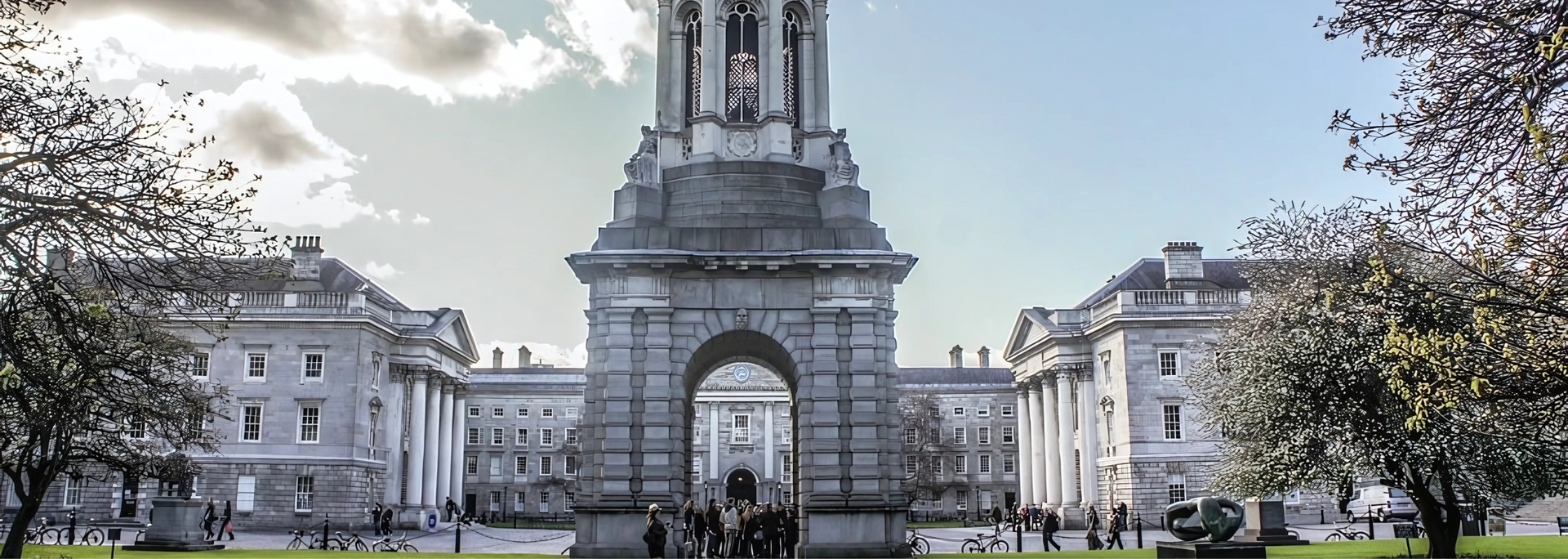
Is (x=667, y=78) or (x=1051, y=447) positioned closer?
(x=667, y=78)

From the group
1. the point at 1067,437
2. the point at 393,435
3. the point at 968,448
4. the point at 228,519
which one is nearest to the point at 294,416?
the point at 393,435

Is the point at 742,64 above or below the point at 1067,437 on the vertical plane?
above

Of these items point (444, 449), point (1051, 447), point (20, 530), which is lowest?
point (20, 530)

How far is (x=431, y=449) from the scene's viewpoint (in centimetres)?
5909

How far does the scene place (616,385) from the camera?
24.9 meters

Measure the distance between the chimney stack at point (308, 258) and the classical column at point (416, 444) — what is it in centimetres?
656

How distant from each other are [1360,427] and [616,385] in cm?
1458

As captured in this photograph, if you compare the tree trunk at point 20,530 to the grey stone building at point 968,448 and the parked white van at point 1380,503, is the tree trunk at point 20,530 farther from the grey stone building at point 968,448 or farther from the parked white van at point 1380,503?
the grey stone building at point 968,448

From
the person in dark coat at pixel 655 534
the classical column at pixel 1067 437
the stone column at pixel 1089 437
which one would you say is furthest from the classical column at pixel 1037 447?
the person in dark coat at pixel 655 534

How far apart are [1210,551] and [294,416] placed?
40.6m

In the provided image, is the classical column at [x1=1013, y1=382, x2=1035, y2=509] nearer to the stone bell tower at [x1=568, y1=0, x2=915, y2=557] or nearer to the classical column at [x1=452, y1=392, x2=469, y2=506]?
the classical column at [x1=452, y1=392, x2=469, y2=506]

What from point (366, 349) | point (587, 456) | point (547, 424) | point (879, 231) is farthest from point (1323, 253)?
point (547, 424)

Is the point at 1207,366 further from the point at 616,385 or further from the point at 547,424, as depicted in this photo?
the point at 547,424

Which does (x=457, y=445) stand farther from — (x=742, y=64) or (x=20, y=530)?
(x=20, y=530)
